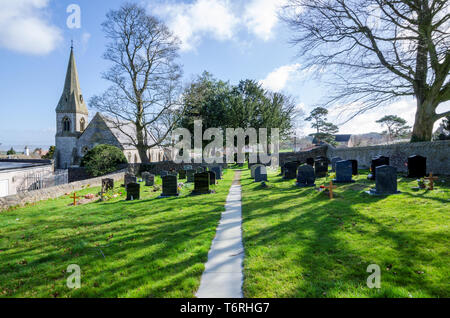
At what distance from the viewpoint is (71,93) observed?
40.3 metres

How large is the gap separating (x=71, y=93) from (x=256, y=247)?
46881 mm

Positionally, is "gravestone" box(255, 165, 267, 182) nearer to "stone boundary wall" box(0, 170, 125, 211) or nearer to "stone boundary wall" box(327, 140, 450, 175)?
"stone boundary wall" box(327, 140, 450, 175)

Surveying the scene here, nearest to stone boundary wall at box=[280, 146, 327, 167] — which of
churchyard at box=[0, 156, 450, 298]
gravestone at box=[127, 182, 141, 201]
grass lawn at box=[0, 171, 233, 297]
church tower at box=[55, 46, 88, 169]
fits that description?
churchyard at box=[0, 156, 450, 298]

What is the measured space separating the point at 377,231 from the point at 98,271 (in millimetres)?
6226

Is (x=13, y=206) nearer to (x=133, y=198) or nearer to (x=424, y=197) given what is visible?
(x=133, y=198)

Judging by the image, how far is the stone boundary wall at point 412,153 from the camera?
43.2 feet

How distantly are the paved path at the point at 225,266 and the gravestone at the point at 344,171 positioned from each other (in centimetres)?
895

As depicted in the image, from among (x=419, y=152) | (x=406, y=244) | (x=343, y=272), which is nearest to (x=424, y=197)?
(x=406, y=244)

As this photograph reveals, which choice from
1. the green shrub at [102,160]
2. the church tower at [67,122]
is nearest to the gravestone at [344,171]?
the green shrub at [102,160]

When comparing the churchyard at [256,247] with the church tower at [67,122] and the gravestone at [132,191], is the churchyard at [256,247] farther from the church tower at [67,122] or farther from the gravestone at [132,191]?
the church tower at [67,122]

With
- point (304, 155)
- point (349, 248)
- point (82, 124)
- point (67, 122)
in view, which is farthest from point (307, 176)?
point (67, 122)

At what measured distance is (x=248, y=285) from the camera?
11.6 ft

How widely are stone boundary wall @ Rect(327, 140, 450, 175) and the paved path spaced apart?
1371 cm

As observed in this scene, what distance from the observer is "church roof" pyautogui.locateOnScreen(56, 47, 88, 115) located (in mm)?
39406
